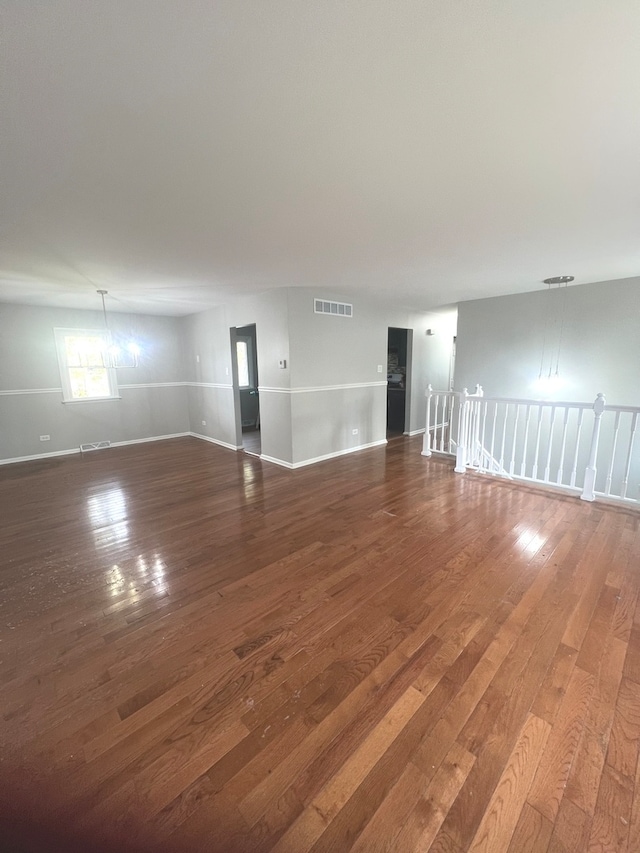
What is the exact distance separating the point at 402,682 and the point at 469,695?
0.95ft

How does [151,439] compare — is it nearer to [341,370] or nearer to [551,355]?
[341,370]

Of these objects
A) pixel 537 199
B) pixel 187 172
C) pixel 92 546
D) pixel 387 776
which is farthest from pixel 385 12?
pixel 92 546

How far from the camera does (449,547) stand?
8.63ft

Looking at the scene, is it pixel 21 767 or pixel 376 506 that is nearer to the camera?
pixel 21 767

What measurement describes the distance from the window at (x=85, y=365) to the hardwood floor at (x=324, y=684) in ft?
11.1

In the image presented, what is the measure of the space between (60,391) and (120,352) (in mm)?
1181

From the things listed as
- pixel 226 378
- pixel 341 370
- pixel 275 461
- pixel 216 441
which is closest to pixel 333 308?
pixel 341 370

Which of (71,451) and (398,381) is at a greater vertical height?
(398,381)

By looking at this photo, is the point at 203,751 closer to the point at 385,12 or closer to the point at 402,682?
the point at 402,682

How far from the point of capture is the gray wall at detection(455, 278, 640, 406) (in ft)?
14.0

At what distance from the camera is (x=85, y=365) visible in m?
5.87

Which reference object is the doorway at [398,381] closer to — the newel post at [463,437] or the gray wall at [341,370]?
the gray wall at [341,370]

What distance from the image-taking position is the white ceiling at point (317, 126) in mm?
984

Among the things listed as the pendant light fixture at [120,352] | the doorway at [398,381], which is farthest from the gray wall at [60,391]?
the doorway at [398,381]
